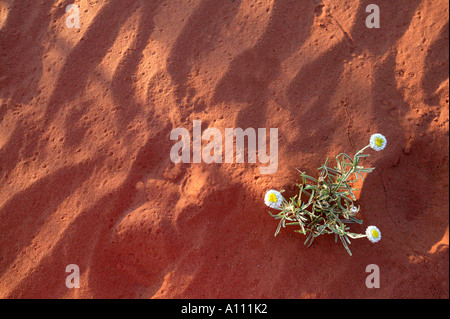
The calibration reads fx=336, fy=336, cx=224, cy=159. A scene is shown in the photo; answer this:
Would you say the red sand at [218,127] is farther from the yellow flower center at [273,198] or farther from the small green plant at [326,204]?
the yellow flower center at [273,198]

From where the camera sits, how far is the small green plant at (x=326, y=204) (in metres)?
1.80

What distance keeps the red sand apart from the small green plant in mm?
84

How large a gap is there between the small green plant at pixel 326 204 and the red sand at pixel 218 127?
84 mm

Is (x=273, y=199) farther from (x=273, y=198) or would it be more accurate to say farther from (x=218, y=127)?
(x=218, y=127)

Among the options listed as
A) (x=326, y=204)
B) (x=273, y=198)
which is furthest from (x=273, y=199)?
(x=326, y=204)

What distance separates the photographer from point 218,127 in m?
2.02

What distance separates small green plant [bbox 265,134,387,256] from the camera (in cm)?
180

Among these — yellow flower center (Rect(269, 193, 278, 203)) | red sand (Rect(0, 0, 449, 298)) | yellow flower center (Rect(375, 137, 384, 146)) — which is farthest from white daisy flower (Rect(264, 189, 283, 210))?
yellow flower center (Rect(375, 137, 384, 146))

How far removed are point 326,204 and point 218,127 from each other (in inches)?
29.9

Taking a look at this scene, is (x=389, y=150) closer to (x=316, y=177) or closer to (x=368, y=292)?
(x=316, y=177)

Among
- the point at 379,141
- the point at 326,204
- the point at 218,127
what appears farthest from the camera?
the point at 218,127

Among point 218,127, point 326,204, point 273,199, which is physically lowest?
point 326,204

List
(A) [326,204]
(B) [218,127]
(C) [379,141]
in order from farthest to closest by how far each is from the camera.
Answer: (B) [218,127] < (A) [326,204] < (C) [379,141]

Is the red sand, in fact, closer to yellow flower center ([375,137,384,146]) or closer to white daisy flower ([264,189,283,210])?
white daisy flower ([264,189,283,210])
